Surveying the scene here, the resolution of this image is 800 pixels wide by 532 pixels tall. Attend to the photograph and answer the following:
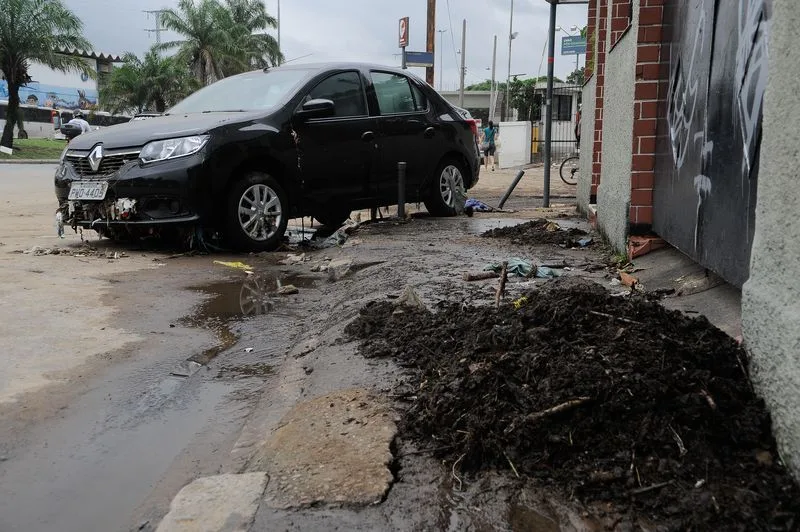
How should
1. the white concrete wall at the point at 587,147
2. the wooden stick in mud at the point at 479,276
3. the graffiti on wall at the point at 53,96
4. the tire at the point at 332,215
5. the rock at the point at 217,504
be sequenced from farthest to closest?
the graffiti on wall at the point at 53,96
the white concrete wall at the point at 587,147
the tire at the point at 332,215
the wooden stick in mud at the point at 479,276
the rock at the point at 217,504

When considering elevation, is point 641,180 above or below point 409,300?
above

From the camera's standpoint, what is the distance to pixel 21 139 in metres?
45.4

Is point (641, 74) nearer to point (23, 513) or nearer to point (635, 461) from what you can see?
point (635, 461)

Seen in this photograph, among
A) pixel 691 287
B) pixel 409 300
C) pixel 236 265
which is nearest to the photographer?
pixel 691 287

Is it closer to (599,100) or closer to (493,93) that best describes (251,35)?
(493,93)

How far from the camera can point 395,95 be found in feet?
28.3

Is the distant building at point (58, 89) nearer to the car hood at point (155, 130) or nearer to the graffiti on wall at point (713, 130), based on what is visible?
the car hood at point (155, 130)

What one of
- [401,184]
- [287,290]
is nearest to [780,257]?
[287,290]

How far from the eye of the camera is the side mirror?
7.27 meters

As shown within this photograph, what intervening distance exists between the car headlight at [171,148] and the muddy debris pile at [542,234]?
2885mm

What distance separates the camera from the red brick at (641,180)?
5.33 metres

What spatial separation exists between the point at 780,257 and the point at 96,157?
20.1 feet

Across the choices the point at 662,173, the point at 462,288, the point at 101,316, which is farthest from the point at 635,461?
the point at 101,316

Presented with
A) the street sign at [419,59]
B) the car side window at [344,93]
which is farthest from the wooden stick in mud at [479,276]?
the street sign at [419,59]
